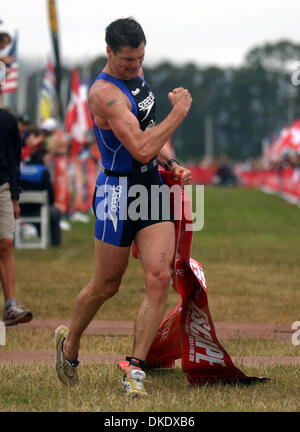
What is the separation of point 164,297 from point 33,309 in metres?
4.12

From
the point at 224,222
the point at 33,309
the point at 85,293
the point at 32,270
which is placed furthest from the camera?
the point at 224,222

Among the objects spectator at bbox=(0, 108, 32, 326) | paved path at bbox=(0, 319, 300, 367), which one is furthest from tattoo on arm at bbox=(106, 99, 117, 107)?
spectator at bbox=(0, 108, 32, 326)

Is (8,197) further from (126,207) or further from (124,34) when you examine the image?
(124,34)

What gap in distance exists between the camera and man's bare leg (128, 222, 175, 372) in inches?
224

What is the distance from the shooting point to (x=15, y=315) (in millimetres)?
8516

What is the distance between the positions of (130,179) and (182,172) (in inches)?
12.8

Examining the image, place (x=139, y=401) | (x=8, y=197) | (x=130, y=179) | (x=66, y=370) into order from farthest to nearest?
1. (x=8, y=197)
2. (x=66, y=370)
3. (x=130, y=179)
4. (x=139, y=401)

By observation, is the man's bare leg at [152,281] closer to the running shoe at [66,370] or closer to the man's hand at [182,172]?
the man's hand at [182,172]

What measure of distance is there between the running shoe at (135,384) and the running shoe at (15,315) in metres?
2.95

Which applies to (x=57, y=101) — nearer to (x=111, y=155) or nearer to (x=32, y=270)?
(x=32, y=270)

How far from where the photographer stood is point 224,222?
2492 centimetres

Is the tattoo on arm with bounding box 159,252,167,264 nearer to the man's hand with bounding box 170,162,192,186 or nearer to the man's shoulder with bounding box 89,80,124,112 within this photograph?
the man's hand with bounding box 170,162,192,186

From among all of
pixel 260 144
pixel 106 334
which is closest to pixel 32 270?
pixel 106 334

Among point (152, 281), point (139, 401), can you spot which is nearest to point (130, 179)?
point (152, 281)
